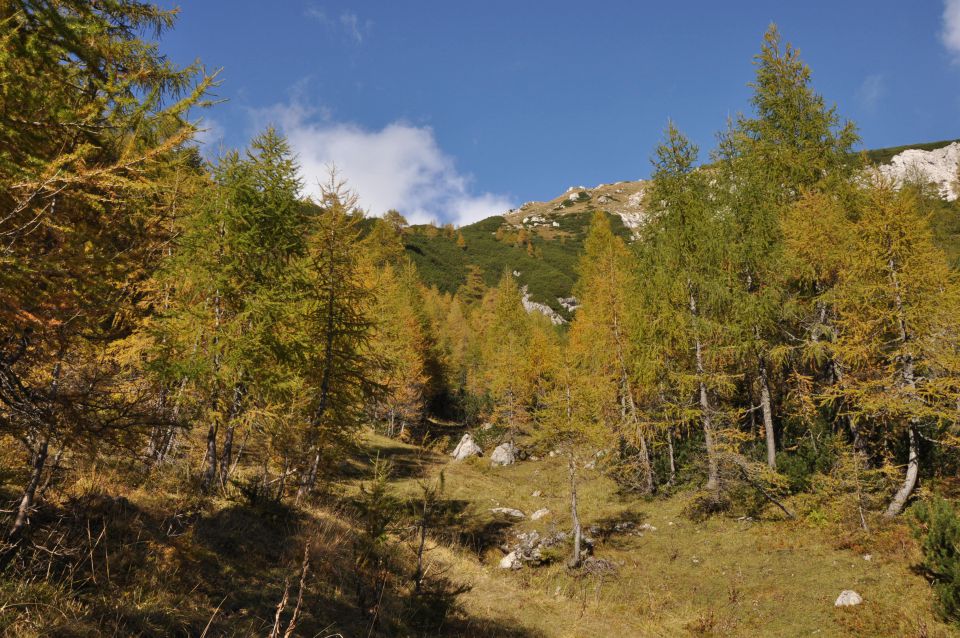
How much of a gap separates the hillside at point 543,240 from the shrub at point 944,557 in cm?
4916

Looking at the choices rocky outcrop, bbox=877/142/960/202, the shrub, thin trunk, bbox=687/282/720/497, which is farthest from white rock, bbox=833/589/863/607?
rocky outcrop, bbox=877/142/960/202

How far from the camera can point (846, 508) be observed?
13.2 meters

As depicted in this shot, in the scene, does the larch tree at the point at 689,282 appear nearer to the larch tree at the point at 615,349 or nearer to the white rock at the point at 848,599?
the larch tree at the point at 615,349

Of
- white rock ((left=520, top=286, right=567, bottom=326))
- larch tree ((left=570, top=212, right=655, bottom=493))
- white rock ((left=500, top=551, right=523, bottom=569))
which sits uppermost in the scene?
white rock ((left=520, top=286, right=567, bottom=326))

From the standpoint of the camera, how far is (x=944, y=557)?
906cm

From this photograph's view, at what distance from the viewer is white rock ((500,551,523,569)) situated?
49.6ft

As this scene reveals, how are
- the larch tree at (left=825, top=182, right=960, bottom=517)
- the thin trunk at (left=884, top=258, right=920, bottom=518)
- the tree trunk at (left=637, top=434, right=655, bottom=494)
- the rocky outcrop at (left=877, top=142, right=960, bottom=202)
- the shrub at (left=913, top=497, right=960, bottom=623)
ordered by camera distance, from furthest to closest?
the rocky outcrop at (left=877, top=142, right=960, bottom=202) < the tree trunk at (left=637, top=434, right=655, bottom=494) < the thin trunk at (left=884, top=258, right=920, bottom=518) < the larch tree at (left=825, top=182, right=960, bottom=517) < the shrub at (left=913, top=497, right=960, bottom=623)

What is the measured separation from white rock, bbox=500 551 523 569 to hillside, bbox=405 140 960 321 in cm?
4403

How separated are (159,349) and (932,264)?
65.3ft

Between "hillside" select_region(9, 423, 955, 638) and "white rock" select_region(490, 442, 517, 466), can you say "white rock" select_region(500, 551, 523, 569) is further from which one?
"white rock" select_region(490, 442, 517, 466)

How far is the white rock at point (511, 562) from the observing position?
15.1 metres

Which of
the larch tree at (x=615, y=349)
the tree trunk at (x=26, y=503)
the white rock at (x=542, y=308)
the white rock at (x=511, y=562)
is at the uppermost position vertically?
the white rock at (x=542, y=308)

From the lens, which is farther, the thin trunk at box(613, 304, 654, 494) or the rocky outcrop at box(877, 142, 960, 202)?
the rocky outcrop at box(877, 142, 960, 202)

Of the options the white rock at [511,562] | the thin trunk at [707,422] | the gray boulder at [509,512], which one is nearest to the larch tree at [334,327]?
the white rock at [511,562]
